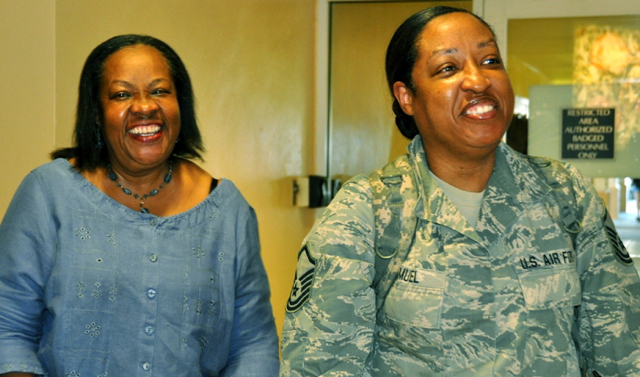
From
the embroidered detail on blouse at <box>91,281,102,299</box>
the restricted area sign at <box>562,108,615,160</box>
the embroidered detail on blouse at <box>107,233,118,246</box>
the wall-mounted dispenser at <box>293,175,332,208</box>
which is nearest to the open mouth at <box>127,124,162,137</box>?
the embroidered detail on blouse at <box>107,233,118,246</box>

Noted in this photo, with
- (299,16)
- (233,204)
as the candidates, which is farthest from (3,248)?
(299,16)

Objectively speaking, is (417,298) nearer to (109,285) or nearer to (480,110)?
(480,110)

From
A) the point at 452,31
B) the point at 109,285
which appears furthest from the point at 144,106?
the point at 452,31

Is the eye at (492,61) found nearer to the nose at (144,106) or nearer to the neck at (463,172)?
the neck at (463,172)

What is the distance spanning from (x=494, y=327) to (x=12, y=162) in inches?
54.6

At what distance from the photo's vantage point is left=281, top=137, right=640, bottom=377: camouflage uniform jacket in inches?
54.2

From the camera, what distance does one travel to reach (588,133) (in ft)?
12.1

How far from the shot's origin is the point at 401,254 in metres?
1.43

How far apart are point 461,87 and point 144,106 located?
773 mm

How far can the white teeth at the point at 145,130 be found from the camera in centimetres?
176

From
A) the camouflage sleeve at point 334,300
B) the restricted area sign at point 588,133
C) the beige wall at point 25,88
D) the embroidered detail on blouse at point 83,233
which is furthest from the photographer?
the restricted area sign at point 588,133

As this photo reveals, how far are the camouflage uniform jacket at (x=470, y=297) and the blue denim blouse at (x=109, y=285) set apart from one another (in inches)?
15.8

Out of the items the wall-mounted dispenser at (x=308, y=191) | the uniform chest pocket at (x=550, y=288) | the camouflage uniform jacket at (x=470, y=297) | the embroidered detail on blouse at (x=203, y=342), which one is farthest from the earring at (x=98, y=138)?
the wall-mounted dispenser at (x=308, y=191)

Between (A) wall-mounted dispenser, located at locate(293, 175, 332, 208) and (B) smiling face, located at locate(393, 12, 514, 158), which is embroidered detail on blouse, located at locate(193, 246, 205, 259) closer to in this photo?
(B) smiling face, located at locate(393, 12, 514, 158)
